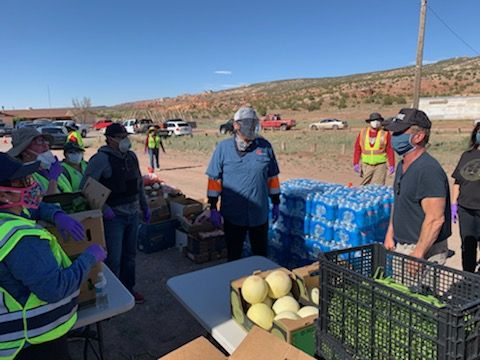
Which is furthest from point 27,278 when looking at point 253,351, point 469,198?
point 469,198

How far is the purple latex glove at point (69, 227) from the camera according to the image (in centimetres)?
244

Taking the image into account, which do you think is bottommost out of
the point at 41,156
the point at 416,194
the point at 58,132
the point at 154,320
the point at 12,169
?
the point at 154,320

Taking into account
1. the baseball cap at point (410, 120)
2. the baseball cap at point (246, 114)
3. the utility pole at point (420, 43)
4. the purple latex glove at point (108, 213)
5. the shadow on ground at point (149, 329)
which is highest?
the utility pole at point (420, 43)

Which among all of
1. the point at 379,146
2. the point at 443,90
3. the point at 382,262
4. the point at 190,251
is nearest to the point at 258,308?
the point at 382,262

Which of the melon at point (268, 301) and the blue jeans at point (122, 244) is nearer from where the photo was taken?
the melon at point (268, 301)

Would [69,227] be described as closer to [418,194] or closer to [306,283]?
[306,283]

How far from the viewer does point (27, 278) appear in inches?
71.1

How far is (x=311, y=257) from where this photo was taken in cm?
479

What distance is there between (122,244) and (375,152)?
4.99m

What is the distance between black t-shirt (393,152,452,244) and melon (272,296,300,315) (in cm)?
114

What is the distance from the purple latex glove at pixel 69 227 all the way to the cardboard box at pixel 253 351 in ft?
3.33

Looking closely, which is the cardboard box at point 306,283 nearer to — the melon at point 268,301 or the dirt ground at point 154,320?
the melon at point 268,301

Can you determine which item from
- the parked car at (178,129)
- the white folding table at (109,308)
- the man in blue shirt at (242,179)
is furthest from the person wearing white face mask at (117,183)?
the parked car at (178,129)

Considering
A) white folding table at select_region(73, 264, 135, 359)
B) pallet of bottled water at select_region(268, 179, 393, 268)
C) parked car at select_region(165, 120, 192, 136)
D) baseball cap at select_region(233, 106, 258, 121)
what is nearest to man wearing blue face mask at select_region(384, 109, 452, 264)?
pallet of bottled water at select_region(268, 179, 393, 268)
